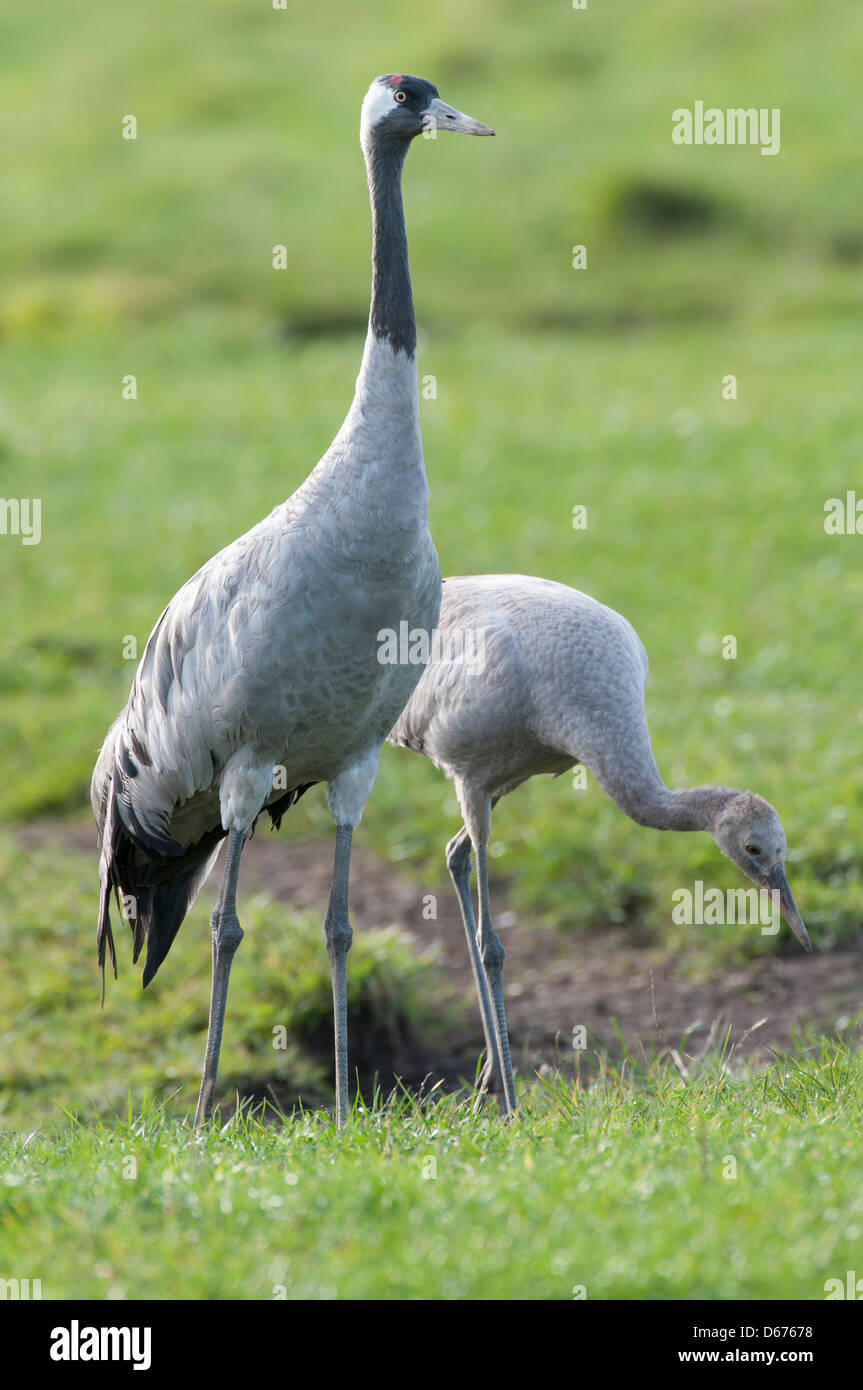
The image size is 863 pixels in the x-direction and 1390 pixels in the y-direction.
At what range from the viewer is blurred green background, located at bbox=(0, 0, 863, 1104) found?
7.05 m

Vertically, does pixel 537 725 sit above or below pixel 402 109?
below

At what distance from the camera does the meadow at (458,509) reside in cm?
320

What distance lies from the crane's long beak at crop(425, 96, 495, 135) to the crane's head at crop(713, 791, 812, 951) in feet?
6.10

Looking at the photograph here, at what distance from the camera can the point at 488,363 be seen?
1499 cm

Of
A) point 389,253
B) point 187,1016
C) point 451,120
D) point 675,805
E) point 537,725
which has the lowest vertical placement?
point 187,1016

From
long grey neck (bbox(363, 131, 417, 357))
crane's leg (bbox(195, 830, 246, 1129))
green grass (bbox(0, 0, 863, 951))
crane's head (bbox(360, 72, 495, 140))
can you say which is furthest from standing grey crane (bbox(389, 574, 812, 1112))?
crane's head (bbox(360, 72, 495, 140))

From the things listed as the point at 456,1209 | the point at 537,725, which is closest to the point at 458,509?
the point at 537,725

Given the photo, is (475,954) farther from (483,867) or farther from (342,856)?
(342,856)

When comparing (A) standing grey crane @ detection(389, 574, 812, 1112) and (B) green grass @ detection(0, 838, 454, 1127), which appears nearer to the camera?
(A) standing grey crane @ detection(389, 574, 812, 1112)

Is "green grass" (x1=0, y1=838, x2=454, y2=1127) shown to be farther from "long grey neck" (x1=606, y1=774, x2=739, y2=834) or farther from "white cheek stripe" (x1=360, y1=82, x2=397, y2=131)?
"white cheek stripe" (x1=360, y1=82, x2=397, y2=131)

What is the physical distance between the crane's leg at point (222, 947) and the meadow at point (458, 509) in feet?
0.65

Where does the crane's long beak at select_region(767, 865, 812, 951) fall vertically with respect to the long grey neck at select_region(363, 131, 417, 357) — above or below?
below

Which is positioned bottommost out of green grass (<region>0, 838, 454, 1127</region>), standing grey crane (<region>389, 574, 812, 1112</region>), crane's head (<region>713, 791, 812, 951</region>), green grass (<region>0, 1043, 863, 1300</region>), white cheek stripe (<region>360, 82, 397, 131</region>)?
green grass (<region>0, 838, 454, 1127</region>)

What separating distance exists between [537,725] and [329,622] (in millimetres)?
970
